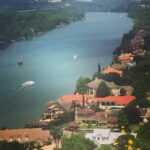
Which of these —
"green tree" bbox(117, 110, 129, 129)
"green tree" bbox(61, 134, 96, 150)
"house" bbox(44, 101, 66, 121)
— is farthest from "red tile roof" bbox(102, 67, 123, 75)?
"green tree" bbox(61, 134, 96, 150)

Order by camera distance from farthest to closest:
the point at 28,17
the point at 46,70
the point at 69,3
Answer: the point at 69,3
the point at 28,17
the point at 46,70

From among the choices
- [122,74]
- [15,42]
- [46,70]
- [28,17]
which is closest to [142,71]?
[122,74]

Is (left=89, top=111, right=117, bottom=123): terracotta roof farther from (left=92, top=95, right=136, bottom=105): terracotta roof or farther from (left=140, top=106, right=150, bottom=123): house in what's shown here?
(left=92, top=95, right=136, bottom=105): terracotta roof

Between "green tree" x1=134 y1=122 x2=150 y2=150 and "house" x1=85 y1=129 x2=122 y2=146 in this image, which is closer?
"green tree" x1=134 y1=122 x2=150 y2=150

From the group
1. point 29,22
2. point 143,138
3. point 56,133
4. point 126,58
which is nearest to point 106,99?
point 56,133

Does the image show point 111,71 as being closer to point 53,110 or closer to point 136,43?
point 53,110

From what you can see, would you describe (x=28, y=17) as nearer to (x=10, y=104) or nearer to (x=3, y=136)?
(x=10, y=104)
